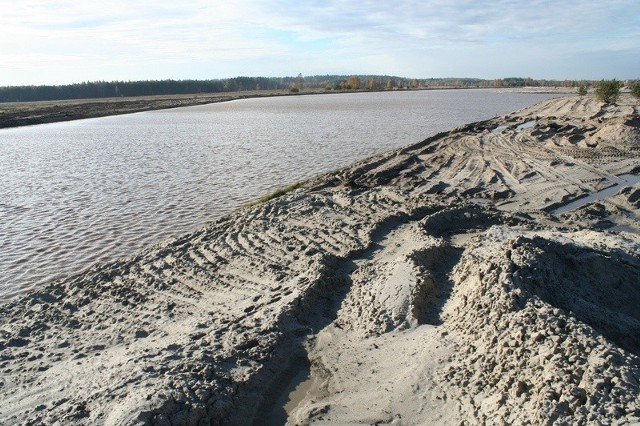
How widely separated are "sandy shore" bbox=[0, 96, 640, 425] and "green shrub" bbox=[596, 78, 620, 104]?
108 feet

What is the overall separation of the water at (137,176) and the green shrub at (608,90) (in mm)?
11658

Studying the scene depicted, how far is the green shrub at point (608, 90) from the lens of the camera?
39.9 metres

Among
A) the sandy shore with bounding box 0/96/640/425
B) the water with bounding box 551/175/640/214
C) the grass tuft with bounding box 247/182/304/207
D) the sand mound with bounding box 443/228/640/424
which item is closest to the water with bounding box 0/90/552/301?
the grass tuft with bounding box 247/182/304/207

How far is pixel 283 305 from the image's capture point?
760cm

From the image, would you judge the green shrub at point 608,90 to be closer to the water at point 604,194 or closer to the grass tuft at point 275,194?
the water at point 604,194

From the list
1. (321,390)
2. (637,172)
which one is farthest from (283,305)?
(637,172)

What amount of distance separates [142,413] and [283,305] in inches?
112

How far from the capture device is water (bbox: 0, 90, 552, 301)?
1162 cm

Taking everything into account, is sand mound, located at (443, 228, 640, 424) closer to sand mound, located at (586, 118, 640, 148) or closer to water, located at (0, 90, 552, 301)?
water, located at (0, 90, 552, 301)

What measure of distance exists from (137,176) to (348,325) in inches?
575

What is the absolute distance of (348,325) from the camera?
7.20 metres

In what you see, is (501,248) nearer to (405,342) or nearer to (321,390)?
(405,342)

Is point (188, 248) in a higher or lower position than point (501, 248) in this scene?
lower

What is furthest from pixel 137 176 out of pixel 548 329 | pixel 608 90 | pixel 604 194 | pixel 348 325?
pixel 608 90
